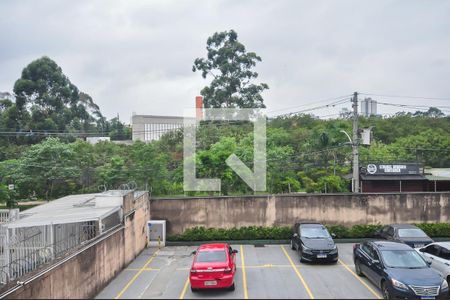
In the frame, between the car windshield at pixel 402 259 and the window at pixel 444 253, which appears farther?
the window at pixel 444 253

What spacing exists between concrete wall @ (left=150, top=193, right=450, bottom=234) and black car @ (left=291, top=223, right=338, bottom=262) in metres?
2.95

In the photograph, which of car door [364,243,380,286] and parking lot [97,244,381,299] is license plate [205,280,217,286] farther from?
car door [364,243,380,286]

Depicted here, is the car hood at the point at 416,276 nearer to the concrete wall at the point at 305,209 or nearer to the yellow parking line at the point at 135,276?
the yellow parking line at the point at 135,276

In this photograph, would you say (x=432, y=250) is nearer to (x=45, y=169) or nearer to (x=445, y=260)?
(x=445, y=260)

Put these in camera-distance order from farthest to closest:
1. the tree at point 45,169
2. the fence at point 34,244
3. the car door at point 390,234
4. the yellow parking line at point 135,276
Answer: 1. the tree at point 45,169
2. the car door at point 390,234
3. the yellow parking line at point 135,276
4. the fence at point 34,244

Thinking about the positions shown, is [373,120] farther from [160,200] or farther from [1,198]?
[1,198]

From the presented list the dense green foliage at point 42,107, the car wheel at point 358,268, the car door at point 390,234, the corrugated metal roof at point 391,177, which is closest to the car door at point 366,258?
the car wheel at point 358,268

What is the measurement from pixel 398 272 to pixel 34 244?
36.1 feet

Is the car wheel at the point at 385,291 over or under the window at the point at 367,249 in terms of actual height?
under

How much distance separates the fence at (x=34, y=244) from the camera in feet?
34.9

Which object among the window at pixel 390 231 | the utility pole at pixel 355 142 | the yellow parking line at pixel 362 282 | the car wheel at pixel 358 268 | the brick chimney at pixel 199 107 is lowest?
the yellow parking line at pixel 362 282

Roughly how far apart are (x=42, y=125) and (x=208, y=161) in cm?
2693

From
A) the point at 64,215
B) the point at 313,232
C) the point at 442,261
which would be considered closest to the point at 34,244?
the point at 64,215

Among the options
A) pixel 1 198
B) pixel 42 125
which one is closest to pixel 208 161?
pixel 1 198
